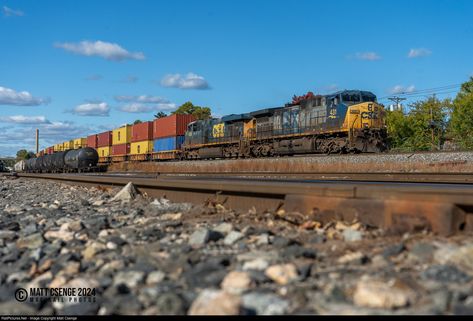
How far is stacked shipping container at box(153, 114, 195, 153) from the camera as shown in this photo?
38062 mm

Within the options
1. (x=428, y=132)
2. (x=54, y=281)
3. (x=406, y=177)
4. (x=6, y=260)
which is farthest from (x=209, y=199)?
(x=428, y=132)

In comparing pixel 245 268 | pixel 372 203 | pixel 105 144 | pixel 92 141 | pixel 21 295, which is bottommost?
pixel 21 295

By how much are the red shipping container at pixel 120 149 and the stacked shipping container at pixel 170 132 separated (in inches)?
222

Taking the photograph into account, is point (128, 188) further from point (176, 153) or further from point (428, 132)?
point (428, 132)

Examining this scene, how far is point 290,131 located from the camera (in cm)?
2339

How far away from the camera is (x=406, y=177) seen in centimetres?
1002

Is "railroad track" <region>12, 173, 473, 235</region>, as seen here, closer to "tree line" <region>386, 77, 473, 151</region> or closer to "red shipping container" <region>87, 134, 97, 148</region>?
"tree line" <region>386, 77, 473, 151</region>

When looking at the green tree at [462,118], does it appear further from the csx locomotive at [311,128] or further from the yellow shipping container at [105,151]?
the yellow shipping container at [105,151]

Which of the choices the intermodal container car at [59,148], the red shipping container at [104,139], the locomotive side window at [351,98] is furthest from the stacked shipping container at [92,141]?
the locomotive side window at [351,98]

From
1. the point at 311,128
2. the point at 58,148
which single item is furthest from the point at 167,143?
the point at 58,148

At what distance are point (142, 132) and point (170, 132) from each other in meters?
5.97

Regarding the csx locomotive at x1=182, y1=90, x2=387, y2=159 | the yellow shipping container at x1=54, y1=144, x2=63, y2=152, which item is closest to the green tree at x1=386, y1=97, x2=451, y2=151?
the csx locomotive at x1=182, y1=90, x2=387, y2=159

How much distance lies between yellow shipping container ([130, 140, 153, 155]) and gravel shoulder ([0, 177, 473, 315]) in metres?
38.1

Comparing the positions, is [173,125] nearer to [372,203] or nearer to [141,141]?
[141,141]
